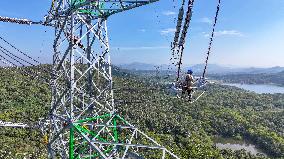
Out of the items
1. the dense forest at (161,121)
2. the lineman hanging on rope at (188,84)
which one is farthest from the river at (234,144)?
the lineman hanging on rope at (188,84)

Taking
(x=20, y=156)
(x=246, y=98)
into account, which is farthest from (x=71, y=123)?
(x=246, y=98)

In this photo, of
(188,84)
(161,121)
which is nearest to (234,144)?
(161,121)

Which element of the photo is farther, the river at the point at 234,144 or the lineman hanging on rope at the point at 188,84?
the river at the point at 234,144

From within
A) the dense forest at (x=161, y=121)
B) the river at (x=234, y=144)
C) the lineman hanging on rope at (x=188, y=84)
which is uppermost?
the lineman hanging on rope at (x=188, y=84)

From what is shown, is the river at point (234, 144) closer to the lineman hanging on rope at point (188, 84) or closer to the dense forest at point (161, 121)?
the dense forest at point (161, 121)

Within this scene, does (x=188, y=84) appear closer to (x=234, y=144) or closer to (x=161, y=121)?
(x=161, y=121)

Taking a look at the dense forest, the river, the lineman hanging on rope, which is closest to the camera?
the lineman hanging on rope

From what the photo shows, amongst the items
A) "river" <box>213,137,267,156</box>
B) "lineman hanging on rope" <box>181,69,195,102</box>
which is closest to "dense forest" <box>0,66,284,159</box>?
"river" <box>213,137,267,156</box>

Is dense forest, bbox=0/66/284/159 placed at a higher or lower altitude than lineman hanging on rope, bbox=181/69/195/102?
lower

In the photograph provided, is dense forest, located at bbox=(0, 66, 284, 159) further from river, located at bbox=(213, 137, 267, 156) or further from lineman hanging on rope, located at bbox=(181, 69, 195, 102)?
lineman hanging on rope, located at bbox=(181, 69, 195, 102)
